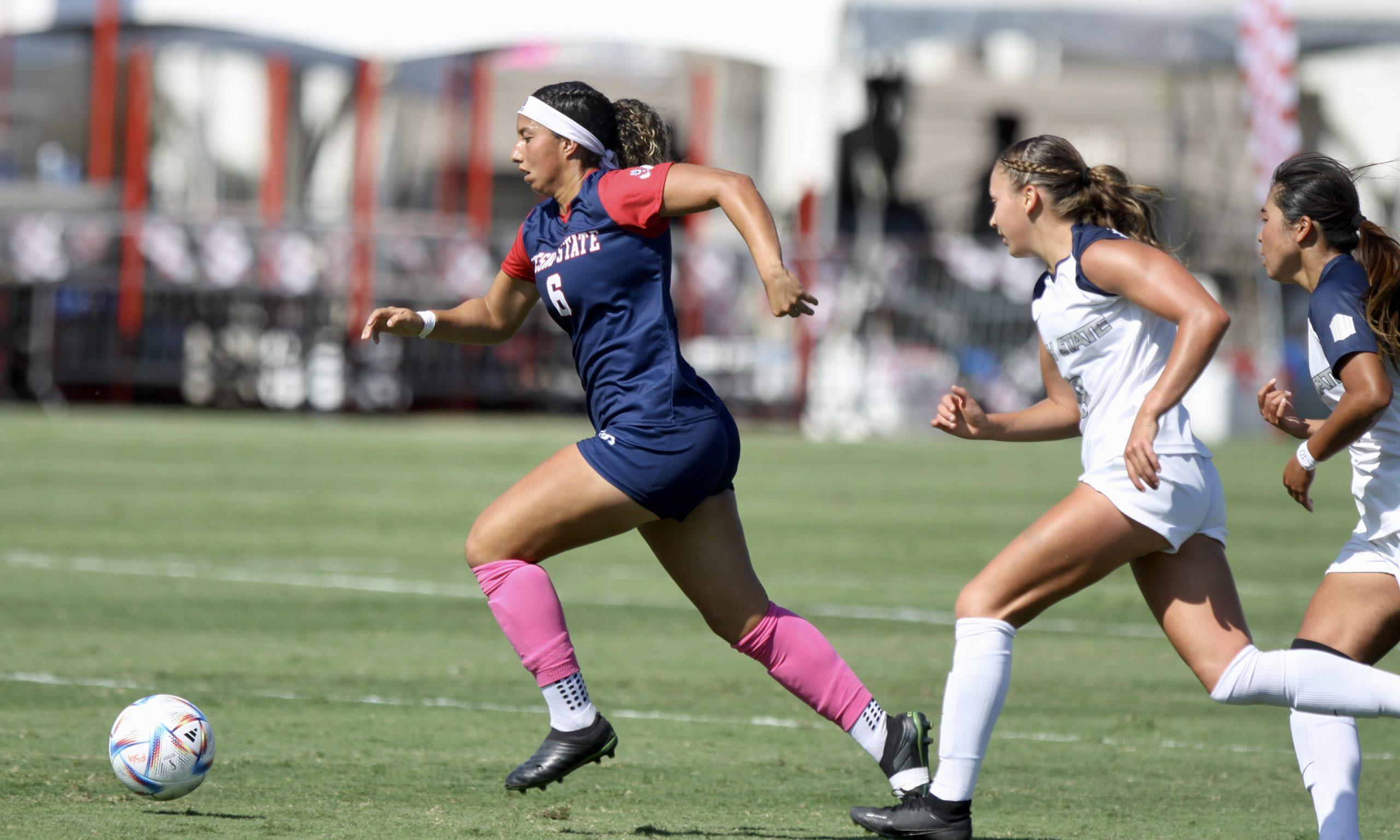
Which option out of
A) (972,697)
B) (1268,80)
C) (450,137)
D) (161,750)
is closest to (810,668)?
(972,697)

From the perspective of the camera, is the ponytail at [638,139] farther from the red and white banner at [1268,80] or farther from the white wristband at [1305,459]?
the red and white banner at [1268,80]

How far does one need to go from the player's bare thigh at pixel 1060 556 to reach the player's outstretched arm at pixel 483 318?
1.82 meters

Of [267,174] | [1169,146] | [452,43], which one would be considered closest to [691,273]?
[452,43]

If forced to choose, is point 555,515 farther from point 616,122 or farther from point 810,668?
point 616,122

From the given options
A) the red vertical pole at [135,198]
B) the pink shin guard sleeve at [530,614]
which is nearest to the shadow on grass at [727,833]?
the pink shin guard sleeve at [530,614]

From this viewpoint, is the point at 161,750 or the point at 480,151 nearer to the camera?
the point at 161,750

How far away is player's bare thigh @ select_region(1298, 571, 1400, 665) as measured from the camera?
15.4ft

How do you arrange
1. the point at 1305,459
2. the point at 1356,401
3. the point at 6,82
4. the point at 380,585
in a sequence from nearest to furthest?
1. the point at 1356,401
2. the point at 1305,459
3. the point at 380,585
4. the point at 6,82

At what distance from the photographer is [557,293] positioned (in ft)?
16.9

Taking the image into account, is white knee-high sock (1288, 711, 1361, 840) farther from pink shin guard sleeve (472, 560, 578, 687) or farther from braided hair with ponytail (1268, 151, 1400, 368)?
pink shin guard sleeve (472, 560, 578, 687)

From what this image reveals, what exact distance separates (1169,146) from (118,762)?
32253 millimetres

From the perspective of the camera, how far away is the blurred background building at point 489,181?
24000 mm

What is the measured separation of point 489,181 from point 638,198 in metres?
24.2

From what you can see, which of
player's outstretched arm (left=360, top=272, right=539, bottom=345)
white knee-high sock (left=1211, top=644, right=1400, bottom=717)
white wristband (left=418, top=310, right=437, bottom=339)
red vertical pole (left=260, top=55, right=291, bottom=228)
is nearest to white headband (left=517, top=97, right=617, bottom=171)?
player's outstretched arm (left=360, top=272, right=539, bottom=345)
